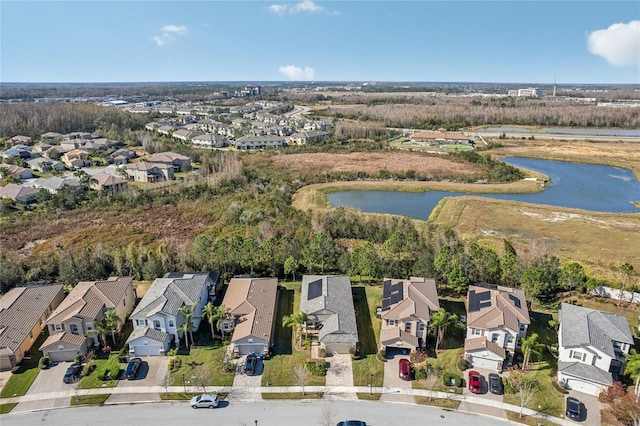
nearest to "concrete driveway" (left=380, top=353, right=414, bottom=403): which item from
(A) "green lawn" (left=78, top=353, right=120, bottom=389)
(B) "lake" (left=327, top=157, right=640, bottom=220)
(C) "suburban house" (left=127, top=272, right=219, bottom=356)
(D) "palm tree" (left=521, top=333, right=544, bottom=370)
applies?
(D) "palm tree" (left=521, top=333, right=544, bottom=370)

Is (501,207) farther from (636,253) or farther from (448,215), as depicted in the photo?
(636,253)

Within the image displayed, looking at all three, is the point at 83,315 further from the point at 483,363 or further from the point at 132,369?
the point at 483,363

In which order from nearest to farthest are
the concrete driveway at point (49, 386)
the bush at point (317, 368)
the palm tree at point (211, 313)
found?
the concrete driveway at point (49, 386) < the bush at point (317, 368) < the palm tree at point (211, 313)

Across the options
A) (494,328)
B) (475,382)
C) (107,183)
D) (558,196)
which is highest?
(107,183)

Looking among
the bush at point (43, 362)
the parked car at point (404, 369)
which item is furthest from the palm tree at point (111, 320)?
the parked car at point (404, 369)

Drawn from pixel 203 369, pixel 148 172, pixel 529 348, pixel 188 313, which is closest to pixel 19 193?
pixel 148 172

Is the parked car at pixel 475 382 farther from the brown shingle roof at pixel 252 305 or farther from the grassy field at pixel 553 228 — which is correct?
the grassy field at pixel 553 228

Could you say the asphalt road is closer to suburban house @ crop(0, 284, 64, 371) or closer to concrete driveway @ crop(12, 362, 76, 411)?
concrete driveway @ crop(12, 362, 76, 411)
